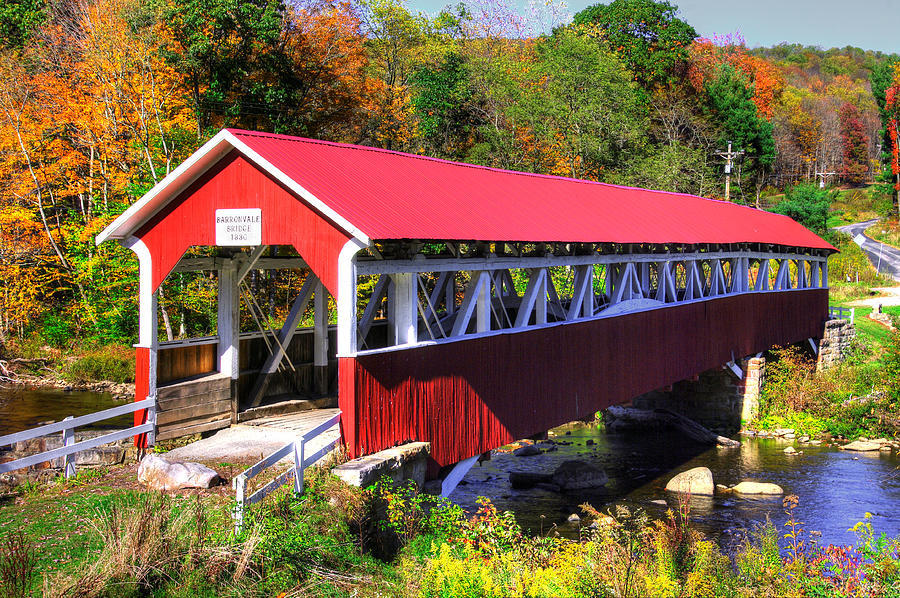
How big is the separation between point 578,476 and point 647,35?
133ft

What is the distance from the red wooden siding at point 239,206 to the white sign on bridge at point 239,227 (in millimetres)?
74

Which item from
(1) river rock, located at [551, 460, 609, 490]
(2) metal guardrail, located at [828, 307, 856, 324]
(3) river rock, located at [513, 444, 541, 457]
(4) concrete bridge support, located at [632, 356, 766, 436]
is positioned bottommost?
(3) river rock, located at [513, 444, 541, 457]

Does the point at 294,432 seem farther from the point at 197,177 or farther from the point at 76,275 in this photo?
the point at 76,275

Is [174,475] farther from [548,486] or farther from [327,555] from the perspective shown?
[548,486]

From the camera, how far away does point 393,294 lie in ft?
37.3

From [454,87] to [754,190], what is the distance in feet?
112

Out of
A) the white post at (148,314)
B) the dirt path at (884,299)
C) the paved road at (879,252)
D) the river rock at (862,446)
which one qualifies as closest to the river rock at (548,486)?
the river rock at (862,446)

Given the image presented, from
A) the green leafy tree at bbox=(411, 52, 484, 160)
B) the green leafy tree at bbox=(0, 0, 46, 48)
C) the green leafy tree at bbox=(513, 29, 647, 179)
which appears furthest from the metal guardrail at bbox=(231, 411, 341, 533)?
the green leafy tree at bbox=(0, 0, 46, 48)

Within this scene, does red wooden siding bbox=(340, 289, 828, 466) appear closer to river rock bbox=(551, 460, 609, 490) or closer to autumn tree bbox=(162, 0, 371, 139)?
river rock bbox=(551, 460, 609, 490)

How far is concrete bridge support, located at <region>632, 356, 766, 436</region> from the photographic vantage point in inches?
985

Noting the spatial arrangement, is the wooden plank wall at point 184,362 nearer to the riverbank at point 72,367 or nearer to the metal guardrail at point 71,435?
the metal guardrail at point 71,435

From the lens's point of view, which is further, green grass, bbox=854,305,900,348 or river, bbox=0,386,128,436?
green grass, bbox=854,305,900,348

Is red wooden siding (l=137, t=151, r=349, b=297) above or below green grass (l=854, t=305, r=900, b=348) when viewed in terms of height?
above

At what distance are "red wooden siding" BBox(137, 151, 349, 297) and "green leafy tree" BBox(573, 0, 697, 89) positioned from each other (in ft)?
143
